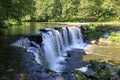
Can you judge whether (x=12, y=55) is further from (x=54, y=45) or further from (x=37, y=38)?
(x=54, y=45)

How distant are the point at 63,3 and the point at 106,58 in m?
44.4

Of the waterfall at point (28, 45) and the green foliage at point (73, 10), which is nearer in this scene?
the waterfall at point (28, 45)

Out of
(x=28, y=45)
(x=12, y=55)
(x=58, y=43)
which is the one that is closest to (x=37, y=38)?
(x=28, y=45)

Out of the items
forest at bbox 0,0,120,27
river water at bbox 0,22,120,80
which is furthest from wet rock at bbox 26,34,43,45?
forest at bbox 0,0,120,27

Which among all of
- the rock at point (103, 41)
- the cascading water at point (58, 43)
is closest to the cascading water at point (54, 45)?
the cascading water at point (58, 43)

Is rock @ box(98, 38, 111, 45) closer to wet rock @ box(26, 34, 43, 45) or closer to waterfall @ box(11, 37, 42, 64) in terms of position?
wet rock @ box(26, 34, 43, 45)

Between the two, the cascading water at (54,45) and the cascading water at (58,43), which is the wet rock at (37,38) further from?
the cascading water at (58,43)

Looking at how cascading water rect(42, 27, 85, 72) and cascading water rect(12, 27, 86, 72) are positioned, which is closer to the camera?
cascading water rect(12, 27, 86, 72)

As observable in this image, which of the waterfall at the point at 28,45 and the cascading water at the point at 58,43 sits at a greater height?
the waterfall at the point at 28,45

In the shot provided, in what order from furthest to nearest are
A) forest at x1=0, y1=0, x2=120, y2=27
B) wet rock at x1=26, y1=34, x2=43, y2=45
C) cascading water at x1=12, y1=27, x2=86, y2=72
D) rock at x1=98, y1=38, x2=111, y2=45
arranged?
forest at x1=0, y1=0, x2=120, y2=27
rock at x1=98, y1=38, x2=111, y2=45
wet rock at x1=26, y1=34, x2=43, y2=45
cascading water at x1=12, y1=27, x2=86, y2=72

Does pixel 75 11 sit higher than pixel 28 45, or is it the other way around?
pixel 75 11

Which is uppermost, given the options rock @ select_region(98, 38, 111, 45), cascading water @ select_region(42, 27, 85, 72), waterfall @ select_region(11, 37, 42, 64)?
waterfall @ select_region(11, 37, 42, 64)

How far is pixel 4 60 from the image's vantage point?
13.4 meters

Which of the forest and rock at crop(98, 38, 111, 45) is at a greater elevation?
the forest
